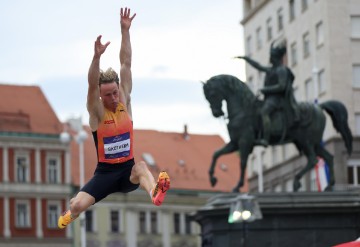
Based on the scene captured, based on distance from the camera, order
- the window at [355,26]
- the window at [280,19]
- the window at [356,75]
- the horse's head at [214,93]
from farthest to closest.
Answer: the window at [280,19], the window at [355,26], the window at [356,75], the horse's head at [214,93]

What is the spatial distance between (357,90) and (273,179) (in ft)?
39.0

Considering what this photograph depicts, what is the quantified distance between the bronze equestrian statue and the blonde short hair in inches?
1273

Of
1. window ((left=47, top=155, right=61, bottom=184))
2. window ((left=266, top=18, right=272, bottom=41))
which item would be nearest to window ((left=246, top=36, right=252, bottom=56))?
window ((left=266, top=18, right=272, bottom=41))

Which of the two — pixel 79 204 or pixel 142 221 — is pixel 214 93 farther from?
pixel 142 221

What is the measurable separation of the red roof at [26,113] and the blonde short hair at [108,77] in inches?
3938

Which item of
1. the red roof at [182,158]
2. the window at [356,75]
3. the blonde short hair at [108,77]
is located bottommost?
the blonde short hair at [108,77]

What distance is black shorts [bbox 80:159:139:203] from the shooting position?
15047 millimetres

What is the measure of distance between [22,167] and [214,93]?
→ 6954 centimetres

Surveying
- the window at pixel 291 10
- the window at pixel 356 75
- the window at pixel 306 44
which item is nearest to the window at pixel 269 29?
the window at pixel 291 10

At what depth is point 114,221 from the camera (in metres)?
124

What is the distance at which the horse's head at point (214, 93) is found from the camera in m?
47.4

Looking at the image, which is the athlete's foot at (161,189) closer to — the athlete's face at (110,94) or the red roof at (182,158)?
the athlete's face at (110,94)

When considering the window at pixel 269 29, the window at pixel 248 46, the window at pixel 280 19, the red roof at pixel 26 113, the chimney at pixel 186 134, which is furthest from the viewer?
the chimney at pixel 186 134

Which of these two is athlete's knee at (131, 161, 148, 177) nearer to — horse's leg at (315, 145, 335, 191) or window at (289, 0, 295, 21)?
horse's leg at (315, 145, 335, 191)
